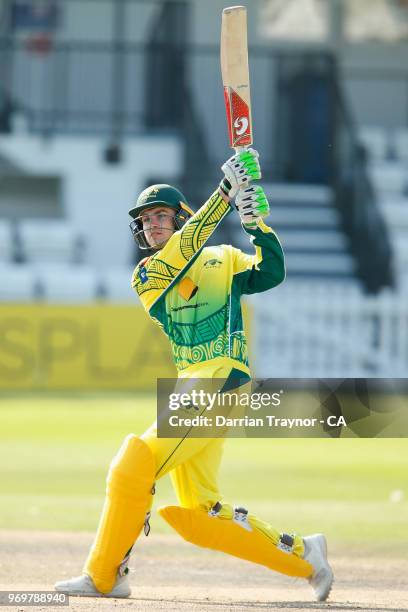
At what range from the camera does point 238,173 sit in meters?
6.49

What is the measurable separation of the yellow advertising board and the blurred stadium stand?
1.92 m

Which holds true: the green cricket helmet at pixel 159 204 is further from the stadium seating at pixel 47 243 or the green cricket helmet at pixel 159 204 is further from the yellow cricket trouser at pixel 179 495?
the stadium seating at pixel 47 243

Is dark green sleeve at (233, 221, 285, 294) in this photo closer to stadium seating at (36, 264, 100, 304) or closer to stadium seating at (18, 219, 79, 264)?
stadium seating at (36, 264, 100, 304)

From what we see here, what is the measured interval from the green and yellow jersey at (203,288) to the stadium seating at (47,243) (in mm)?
16036

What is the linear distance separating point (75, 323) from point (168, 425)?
1343 centimetres

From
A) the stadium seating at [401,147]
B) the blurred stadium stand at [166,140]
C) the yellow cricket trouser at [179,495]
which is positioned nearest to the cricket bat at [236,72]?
the yellow cricket trouser at [179,495]

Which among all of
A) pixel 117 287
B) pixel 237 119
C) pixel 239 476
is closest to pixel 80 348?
pixel 117 287

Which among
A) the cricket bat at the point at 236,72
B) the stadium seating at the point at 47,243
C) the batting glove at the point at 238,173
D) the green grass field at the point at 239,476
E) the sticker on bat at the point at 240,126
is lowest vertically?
the green grass field at the point at 239,476

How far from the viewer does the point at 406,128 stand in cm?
2572

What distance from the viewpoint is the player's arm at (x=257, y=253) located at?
652cm

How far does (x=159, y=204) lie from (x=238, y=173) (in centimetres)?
54

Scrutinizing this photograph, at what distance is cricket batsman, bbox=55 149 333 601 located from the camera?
651 cm

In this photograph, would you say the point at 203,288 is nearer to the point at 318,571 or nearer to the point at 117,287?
the point at 318,571

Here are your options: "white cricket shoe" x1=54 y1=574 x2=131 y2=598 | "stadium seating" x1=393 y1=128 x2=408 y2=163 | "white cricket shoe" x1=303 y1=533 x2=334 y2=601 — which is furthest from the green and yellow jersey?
"stadium seating" x1=393 y1=128 x2=408 y2=163
